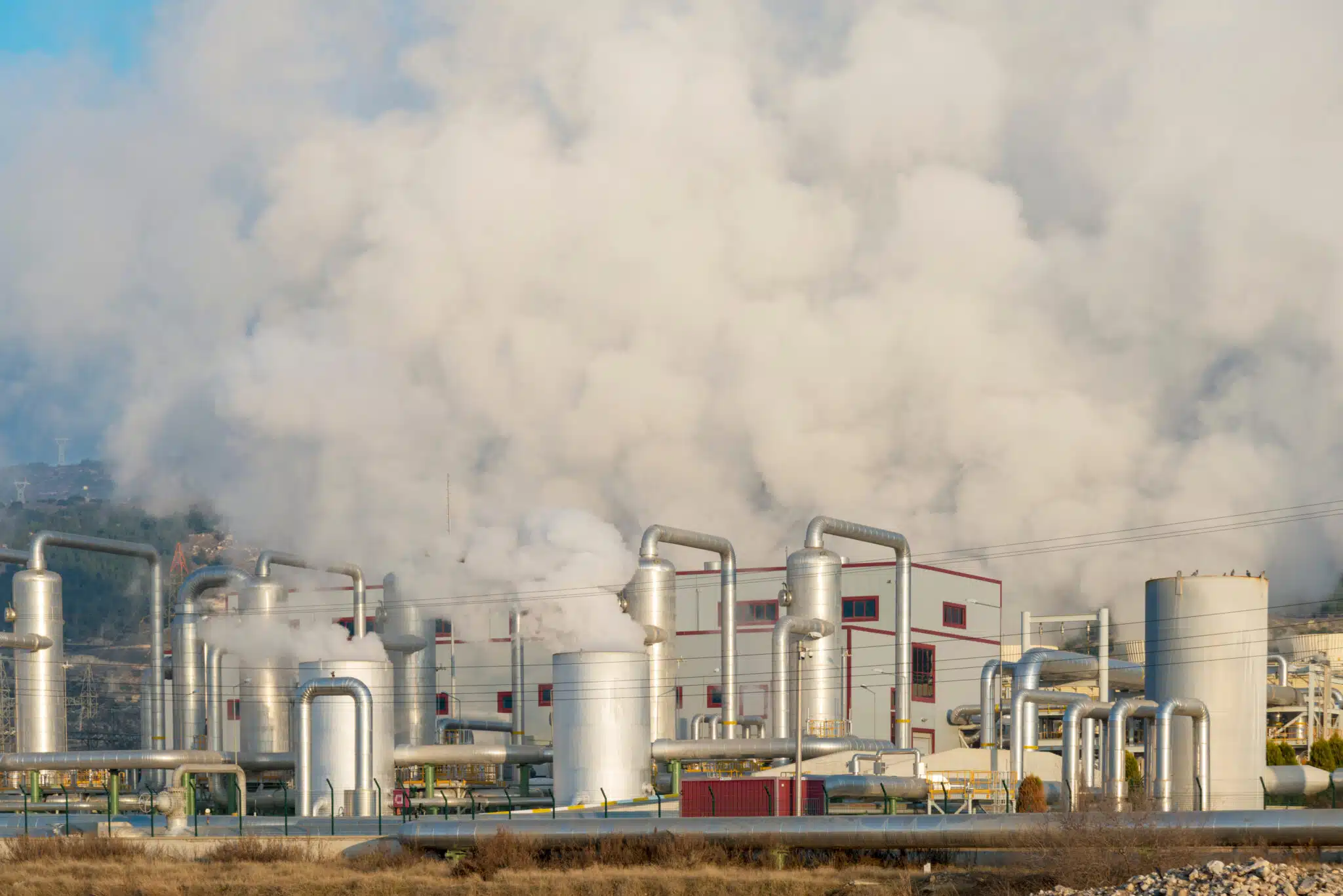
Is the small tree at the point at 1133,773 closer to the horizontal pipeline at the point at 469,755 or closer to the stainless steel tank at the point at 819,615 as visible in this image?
the stainless steel tank at the point at 819,615

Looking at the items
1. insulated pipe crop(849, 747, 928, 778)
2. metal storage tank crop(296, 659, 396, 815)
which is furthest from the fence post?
insulated pipe crop(849, 747, 928, 778)

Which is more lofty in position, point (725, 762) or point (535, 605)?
point (535, 605)

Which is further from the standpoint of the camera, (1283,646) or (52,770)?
(1283,646)

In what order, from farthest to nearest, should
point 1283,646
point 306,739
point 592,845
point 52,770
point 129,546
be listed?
point 1283,646
point 129,546
point 52,770
point 306,739
point 592,845

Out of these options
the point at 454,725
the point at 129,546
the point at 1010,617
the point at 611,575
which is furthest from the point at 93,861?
the point at 1010,617

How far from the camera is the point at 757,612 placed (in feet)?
236

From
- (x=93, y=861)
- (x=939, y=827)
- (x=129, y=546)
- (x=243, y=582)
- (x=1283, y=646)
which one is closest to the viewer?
(x=939, y=827)

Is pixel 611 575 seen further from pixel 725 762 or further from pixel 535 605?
pixel 725 762

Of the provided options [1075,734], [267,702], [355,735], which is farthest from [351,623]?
[1075,734]

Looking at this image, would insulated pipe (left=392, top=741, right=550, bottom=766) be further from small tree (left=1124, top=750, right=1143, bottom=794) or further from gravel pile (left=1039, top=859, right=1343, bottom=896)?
gravel pile (left=1039, top=859, right=1343, bottom=896)

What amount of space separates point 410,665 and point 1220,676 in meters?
35.2

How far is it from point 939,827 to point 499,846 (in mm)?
10125

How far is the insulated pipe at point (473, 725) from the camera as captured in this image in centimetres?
7044

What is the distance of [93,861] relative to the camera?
44.2m
